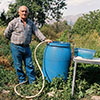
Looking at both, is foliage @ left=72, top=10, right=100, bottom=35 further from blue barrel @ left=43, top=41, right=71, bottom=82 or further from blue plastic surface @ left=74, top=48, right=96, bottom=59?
blue plastic surface @ left=74, top=48, right=96, bottom=59

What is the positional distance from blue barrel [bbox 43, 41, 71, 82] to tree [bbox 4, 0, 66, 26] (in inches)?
691

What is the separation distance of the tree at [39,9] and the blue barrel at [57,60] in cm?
1755

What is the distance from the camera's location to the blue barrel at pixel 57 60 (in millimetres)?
3715

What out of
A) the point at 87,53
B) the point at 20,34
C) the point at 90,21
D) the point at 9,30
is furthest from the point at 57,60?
the point at 90,21

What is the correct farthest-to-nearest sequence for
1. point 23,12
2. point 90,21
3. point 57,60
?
1. point 90,21
2. point 57,60
3. point 23,12

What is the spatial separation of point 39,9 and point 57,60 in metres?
19.1

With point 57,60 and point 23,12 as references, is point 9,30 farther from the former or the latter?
point 57,60

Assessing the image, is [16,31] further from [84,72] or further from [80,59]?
[84,72]

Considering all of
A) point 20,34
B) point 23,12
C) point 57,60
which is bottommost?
point 57,60

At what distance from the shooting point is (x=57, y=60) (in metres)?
3.75

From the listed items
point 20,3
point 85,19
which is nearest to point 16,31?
point 85,19

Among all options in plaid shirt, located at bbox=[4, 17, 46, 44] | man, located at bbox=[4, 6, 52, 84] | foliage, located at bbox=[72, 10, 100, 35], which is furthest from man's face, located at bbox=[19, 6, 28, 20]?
foliage, located at bbox=[72, 10, 100, 35]

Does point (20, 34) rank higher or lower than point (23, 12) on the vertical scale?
lower

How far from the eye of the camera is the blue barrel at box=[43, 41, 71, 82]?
146 inches
